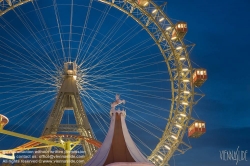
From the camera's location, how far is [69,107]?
27.5m

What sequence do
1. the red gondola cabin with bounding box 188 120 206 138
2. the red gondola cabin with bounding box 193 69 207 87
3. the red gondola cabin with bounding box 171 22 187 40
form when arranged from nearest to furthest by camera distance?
the red gondola cabin with bounding box 188 120 206 138 → the red gondola cabin with bounding box 193 69 207 87 → the red gondola cabin with bounding box 171 22 187 40

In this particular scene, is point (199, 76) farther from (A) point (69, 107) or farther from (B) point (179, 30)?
(A) point (69, 107)

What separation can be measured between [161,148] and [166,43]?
7691 mm

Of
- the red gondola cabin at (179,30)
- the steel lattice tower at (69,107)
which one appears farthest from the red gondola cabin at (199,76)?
the steel lattice tower at (69,107)

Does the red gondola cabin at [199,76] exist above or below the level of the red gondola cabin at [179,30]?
below

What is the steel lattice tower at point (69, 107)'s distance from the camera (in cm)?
2659

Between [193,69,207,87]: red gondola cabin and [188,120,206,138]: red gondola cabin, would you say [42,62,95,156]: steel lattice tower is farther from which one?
[193,69,207,87]: red gondola cabin

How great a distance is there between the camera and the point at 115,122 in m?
14.4

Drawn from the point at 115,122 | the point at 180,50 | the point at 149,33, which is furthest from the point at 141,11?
the point at 115,122

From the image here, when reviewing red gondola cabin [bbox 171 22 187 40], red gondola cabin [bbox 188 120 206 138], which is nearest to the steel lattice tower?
red gondola cabin [bbox 188 120 206 138]

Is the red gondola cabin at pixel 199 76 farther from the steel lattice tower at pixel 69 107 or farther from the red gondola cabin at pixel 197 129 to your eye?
the steel lattice tower at pixel 69 107

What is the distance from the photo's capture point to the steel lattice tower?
1047 inches

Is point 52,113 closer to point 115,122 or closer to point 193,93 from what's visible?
point 193,93

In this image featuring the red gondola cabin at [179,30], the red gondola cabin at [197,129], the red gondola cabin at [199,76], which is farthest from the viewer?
the red gondola cabin at [179,30]
